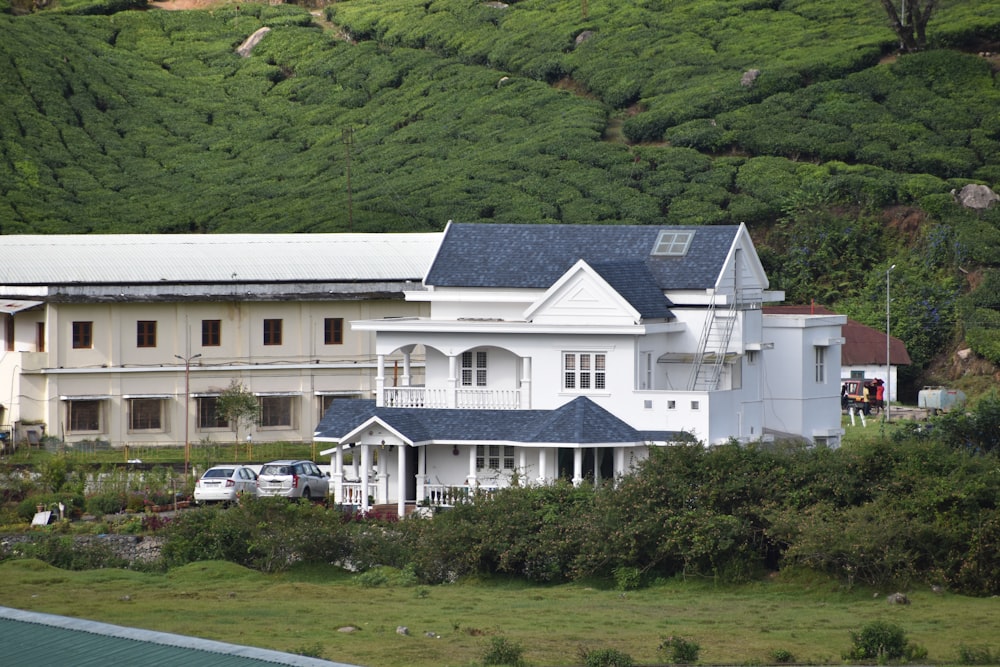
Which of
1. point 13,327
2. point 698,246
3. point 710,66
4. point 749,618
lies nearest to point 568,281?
point 698,246

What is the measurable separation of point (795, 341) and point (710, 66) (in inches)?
2339

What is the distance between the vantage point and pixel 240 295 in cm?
6281

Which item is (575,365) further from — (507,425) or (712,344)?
(712,344)

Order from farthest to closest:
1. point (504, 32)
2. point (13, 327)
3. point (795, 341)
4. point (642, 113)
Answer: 1. point (504, 32)
2. point (642, 113)
3. point (13, 327)
4. point (795, 341)

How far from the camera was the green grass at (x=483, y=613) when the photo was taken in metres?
29.8

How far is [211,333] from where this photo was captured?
206ft

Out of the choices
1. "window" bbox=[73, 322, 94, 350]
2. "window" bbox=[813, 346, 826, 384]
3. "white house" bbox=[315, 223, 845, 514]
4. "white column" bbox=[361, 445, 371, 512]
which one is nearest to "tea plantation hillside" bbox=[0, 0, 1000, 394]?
"window" bbox=[813, 346, 826, 384]

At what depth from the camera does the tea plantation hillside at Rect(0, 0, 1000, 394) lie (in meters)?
85.1

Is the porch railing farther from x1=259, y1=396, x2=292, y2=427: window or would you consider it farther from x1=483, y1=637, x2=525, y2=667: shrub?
x1=259, y1=396, x2=292, y2=427: window

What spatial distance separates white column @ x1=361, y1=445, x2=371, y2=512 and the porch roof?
496 mm

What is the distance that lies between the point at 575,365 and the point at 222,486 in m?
10.0

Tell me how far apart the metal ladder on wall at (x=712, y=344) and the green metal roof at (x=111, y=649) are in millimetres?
24945

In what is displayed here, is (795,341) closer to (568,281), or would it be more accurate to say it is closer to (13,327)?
(568,281)

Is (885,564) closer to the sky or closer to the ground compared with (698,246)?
closer to the ground
